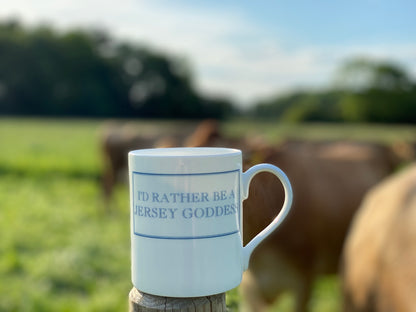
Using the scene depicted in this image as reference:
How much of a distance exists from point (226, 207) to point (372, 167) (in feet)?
11.9

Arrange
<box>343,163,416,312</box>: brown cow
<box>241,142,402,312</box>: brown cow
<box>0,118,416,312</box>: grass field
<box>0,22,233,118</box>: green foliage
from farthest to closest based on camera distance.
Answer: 1. <box>0,22,233,118</box>: green foliage
2. <box>0,118,416,312</box>: grass field
3. <box>241,142,402,312</box>: brown cow
4. <box>343,163,416,312</box>: brown cow

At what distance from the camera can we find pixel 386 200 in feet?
6.97

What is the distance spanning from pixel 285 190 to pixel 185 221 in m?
0.18

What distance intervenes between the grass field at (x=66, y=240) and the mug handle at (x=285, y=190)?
99mm

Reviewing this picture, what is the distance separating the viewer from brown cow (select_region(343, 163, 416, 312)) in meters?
1.66

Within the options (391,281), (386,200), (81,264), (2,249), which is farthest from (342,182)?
(2,249)

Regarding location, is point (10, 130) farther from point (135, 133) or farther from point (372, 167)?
point (372, 167)

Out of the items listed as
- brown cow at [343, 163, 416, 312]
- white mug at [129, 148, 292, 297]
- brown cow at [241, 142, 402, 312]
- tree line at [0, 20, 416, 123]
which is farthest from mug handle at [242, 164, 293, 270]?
tree line at [0, 20, 416, 123]

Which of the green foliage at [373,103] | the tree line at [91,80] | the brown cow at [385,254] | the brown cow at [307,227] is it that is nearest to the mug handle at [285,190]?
the brown cow at [385,254]

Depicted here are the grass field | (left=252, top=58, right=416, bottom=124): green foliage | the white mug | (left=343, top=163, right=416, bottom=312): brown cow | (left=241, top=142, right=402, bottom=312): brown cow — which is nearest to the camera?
the white mug

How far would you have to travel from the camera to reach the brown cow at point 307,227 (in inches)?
105

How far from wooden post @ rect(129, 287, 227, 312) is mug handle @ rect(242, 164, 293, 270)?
0.07 metres

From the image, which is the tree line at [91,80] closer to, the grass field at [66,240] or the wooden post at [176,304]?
the grass field at [66,240]

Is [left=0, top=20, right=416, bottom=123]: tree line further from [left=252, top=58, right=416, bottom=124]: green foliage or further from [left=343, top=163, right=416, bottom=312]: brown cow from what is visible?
[left=343, top=163, right=416, bottom=312]: brown cow
